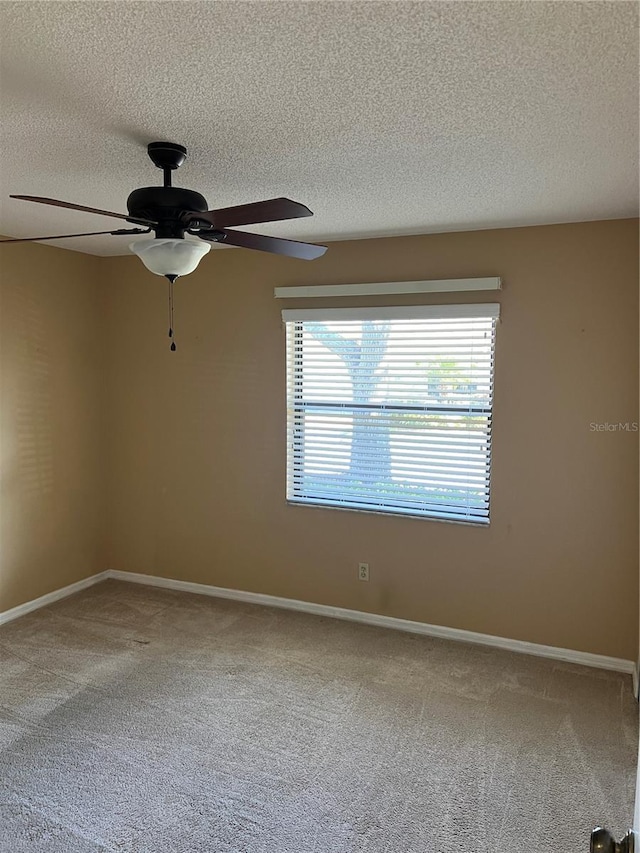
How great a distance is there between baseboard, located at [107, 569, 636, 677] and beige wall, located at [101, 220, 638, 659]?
5 centimetres

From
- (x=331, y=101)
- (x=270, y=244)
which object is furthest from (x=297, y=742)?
(x=331, y=101)

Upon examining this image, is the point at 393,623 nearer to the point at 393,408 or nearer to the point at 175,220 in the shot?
the point at 393,408

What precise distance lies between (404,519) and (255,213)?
93.4 inches

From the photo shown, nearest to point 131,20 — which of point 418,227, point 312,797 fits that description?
point 418,227

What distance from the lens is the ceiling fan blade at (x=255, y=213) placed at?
1911 mm

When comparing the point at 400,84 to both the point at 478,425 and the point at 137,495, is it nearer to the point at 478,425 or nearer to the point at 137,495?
the point at 478,425

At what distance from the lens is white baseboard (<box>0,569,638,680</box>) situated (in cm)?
346

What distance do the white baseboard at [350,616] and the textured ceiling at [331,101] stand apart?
2411mm

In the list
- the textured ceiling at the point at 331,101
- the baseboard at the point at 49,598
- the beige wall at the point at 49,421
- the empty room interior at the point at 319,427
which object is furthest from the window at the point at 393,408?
the baseboard at the point at 49,598

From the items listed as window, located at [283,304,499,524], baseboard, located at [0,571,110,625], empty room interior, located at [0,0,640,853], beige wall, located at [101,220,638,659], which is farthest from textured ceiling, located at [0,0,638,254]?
baseboard, located at [0,571,110,625]

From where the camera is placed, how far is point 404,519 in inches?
152

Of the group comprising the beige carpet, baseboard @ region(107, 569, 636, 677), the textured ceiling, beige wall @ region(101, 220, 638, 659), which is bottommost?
the beige carpet

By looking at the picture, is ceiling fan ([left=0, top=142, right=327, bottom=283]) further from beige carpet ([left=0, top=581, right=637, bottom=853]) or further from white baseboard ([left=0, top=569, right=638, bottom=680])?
white baseboard ([left=0, top=569, right=638, bottom=680])

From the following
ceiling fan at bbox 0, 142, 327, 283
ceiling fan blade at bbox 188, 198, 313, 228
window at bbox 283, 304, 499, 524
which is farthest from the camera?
window at bbox 283, 304, 499, 524
